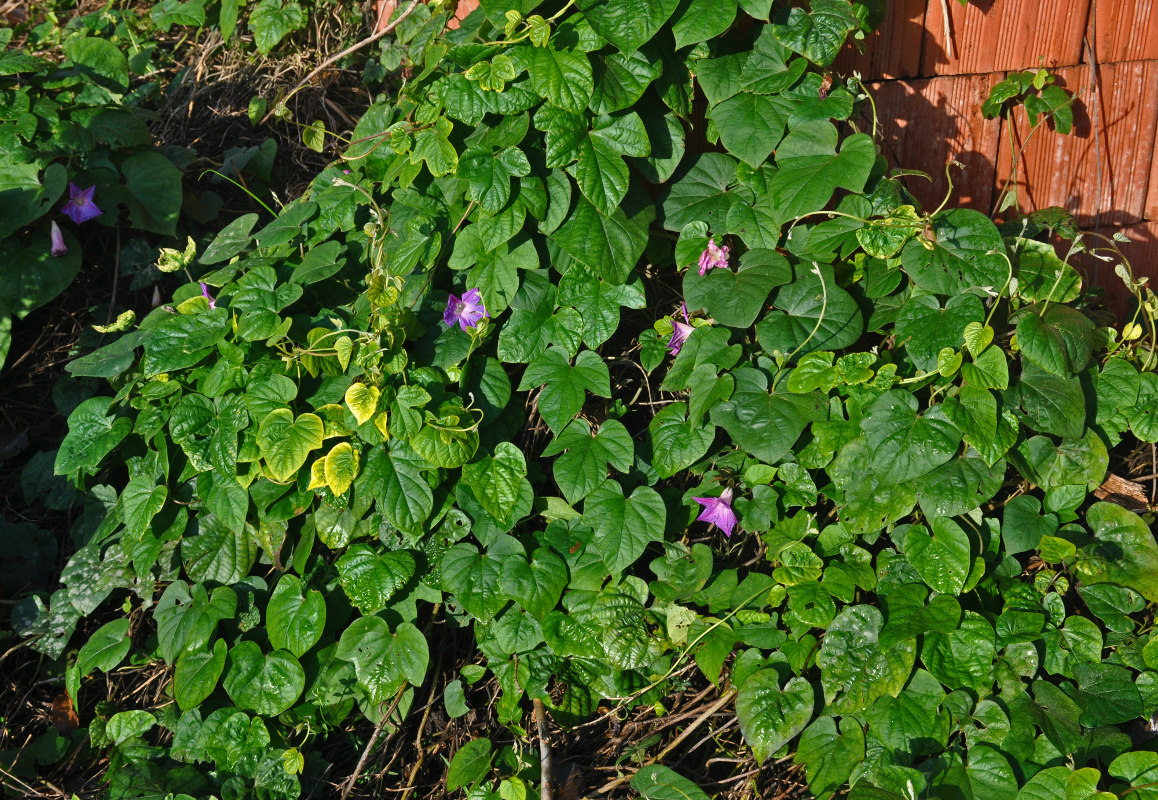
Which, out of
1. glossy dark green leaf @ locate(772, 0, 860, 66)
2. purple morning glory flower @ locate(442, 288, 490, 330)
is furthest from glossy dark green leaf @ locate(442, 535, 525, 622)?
glossy dark green leaf @ locate(772, 0, 860, 66)


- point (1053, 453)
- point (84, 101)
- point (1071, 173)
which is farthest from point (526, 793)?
point (84, 101)

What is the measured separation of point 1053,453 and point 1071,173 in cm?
94

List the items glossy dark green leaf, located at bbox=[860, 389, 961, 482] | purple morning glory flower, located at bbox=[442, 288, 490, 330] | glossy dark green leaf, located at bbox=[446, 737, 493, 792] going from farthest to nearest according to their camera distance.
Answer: purple morning glory flower, located at bbox=[442, 288, 490, 330], glossy dark green leaf, located at bbox=[446, 737, 493, 792], glossy dark green leaf, located at bbox=[860, 389, 961, 482]

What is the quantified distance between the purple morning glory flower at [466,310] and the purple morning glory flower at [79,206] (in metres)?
1.52

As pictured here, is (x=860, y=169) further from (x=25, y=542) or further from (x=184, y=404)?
(x=25, y=542)

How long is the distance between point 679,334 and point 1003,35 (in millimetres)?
1275

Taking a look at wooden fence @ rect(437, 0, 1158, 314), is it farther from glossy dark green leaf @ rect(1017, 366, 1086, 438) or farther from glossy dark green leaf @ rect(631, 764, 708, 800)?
glossy dark green leaf @ rect(631, 764, 708, 800)

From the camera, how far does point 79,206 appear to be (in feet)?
9.10

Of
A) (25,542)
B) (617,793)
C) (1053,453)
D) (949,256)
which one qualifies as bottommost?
(617,793)

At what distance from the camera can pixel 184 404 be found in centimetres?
212

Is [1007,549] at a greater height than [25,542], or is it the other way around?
[1007,549]

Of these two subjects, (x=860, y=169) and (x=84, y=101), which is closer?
(x=860, y=169)

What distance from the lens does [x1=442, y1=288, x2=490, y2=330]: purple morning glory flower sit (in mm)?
2076

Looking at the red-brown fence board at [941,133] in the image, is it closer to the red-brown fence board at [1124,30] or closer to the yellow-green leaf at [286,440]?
the red-brown fence board at [1124,30]
